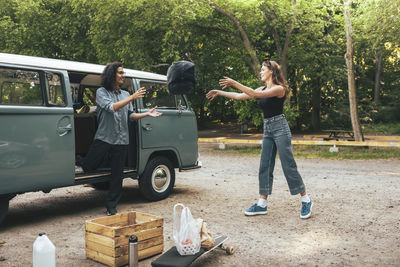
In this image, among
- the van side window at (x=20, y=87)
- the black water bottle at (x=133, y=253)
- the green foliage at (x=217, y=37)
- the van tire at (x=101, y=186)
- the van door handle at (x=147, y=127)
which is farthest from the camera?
the green foliage at (x=217, y=37)

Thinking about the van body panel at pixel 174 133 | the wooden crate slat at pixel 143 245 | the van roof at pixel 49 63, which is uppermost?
the van roof at pixel 49 63

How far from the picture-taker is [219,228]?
18.4 feet

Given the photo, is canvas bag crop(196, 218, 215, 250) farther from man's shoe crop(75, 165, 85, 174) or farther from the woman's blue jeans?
man's shoe crop(75, 165, 85, 174)

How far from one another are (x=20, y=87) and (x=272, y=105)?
340 cm

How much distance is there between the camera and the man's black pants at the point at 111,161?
6047 mm

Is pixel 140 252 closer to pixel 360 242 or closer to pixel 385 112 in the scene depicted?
pixel 360 242

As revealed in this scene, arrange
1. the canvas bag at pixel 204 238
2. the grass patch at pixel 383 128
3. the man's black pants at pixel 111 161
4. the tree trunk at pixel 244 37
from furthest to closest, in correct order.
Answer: the grass patch at pixel 383 128 → the tree trunk at pixel 244 37 → the man's black pants at pixel 111 161 → the canvas bag at pixel 204 238

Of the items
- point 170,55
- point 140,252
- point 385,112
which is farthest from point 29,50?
point 385,112

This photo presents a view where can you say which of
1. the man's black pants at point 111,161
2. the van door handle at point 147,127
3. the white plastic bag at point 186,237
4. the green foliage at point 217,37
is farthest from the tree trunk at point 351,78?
the white plastic bag at point 186,237

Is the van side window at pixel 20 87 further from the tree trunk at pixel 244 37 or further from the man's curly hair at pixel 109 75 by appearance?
the tree trunk at pixel 244 37

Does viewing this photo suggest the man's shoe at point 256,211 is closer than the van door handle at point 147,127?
Yes

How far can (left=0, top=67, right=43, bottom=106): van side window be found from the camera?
531 centimetres

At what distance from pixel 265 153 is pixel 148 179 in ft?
7.03

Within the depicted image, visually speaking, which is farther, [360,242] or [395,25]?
[395,25]
